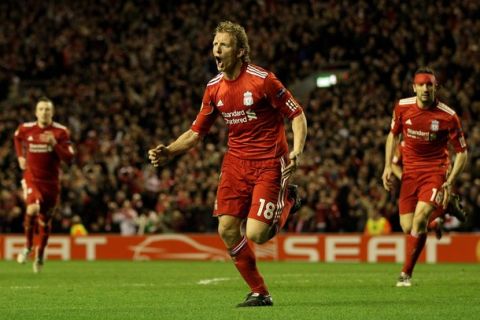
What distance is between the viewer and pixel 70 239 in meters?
25.5

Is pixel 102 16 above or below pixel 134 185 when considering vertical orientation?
above

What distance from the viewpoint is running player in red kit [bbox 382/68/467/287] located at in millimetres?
12766

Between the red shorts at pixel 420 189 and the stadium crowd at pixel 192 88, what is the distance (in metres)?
10.2

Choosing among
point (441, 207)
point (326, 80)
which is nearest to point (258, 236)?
point (441, 207)

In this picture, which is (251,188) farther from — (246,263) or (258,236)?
(246,263)

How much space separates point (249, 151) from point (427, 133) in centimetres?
391

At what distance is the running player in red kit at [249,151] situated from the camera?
9570 mm

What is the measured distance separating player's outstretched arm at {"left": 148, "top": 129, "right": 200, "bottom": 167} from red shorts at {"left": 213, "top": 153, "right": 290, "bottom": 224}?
466 mm

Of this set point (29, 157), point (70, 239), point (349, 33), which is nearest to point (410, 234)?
point (29, 157)

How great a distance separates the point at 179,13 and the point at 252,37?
3478 mm

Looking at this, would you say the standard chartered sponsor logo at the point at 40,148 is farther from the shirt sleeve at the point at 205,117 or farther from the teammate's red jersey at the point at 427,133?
the shirt sleeve at the point at 205,117

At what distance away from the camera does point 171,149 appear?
32.0 ft

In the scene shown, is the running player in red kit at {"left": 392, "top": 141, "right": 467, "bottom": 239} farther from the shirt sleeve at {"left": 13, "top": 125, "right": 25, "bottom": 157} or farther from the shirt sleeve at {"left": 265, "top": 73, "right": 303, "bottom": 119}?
the shirt sleeve at {"left": 13, "top": 125, "right": 25, "bottom": 157}

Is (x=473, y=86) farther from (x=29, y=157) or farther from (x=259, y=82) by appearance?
(x=259, y=82)
